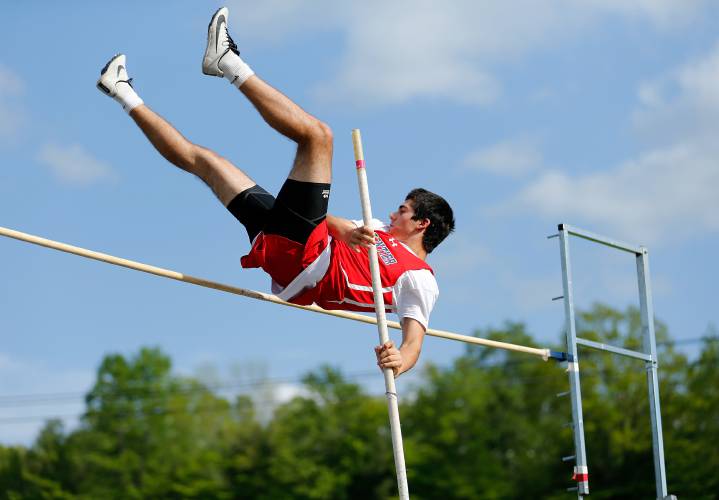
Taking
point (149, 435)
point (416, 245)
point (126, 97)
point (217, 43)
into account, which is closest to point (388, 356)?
point (416, 245)

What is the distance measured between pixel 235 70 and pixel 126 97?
727mm

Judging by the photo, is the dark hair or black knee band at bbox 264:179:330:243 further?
the dark hair

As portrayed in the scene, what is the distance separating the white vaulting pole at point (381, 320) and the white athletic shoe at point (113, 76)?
1.27 m

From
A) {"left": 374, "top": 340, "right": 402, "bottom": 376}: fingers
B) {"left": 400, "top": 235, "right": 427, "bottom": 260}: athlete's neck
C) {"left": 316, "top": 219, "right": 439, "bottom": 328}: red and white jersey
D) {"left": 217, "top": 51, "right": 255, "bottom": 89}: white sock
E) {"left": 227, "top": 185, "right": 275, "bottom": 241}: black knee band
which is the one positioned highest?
{"left": 217, "top": 51, "right": 255, "bottom": 89}: white sock

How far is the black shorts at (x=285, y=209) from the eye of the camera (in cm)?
517

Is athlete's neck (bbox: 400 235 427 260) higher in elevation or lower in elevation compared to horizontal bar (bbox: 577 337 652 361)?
higher

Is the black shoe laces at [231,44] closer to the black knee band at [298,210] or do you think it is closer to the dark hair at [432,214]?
the black knee band at [298,210]

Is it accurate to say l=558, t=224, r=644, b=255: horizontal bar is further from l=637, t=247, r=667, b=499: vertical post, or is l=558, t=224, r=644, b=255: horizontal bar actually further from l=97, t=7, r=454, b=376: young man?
l=97, t=7, r=454, b=376: young man

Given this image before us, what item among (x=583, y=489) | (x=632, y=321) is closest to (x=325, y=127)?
(x=583, y=489)

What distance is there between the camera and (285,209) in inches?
207

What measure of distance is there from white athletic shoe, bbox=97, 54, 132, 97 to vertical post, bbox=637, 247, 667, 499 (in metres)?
4.00

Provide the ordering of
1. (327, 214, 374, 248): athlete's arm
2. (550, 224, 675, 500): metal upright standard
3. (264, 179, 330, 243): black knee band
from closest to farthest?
(327, 214, 374, 248): athlete's arm → (264, 179, 330, 243): black knee band → (550, 224, 675, 500): metal upright standard

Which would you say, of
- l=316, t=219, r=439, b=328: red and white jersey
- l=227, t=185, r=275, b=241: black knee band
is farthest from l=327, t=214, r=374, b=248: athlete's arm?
l=227, t=185, r=275, b=241: black knee band

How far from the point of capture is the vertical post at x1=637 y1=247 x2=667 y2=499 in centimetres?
741
